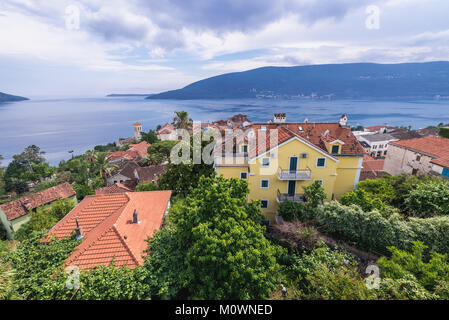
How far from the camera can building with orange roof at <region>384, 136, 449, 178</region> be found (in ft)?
78.2

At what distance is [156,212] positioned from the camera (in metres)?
18.4

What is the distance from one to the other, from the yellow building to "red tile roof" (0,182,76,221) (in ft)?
104

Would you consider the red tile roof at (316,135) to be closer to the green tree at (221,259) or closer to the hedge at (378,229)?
the hedge at (378,229)

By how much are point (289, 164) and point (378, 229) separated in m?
9.37

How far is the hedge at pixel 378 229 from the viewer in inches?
539

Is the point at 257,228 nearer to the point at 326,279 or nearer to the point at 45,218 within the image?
the point at 326,279

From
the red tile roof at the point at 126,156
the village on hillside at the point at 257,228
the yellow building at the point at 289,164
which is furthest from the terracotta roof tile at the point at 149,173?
the red tile roof at the point at 126,156

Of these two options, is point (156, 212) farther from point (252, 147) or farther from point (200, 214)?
point (252, 147)

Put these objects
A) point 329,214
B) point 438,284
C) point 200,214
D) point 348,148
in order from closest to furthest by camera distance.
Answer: point 438,284, point 200,214, point 329,214, point 348,148

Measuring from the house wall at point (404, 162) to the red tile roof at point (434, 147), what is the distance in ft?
1.93

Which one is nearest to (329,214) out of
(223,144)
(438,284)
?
(438,284)

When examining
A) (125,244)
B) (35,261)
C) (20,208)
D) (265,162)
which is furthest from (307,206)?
(20,208)

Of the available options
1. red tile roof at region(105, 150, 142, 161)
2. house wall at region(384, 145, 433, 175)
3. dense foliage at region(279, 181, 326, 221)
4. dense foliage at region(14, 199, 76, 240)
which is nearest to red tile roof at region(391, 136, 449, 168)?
house wall at region(384, 145, 433, 175)
